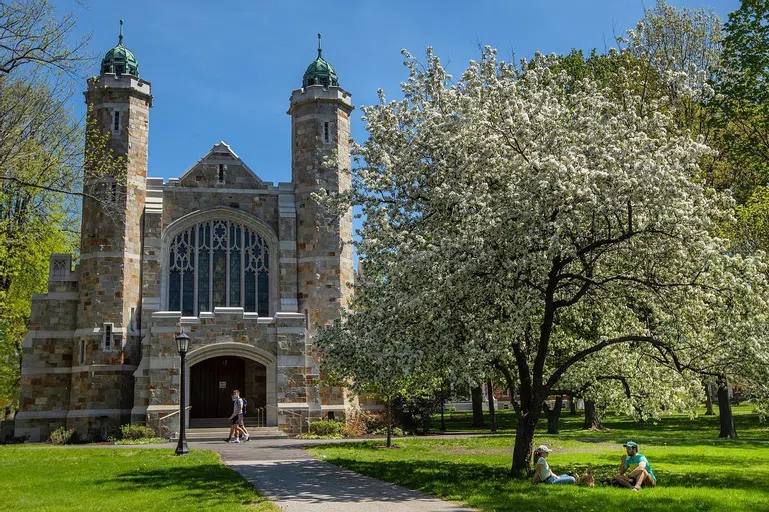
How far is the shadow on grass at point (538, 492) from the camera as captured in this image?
10273 millimetres

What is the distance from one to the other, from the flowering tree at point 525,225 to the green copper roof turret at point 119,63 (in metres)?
19.4

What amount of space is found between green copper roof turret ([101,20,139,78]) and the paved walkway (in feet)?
61.7

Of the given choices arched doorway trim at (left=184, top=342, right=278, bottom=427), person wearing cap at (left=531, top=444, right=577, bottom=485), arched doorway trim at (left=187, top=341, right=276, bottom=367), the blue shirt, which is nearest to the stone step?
arched doorway trim at (left=184, top=342, right=278, bottom=427)

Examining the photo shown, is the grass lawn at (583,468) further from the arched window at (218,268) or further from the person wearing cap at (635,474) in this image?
the arched window at (218,268)

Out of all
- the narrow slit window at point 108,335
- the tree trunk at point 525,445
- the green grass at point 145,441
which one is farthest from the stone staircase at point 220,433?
the tree trunk at point 525,445

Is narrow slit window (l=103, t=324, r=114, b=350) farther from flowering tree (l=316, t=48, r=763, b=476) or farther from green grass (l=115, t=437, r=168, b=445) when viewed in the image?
flowering tree (l=316, t=48, r=763, b=476)

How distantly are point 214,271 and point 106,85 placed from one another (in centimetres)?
843

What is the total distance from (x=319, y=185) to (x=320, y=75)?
5.11 metres

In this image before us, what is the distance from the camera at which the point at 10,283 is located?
30.6 m

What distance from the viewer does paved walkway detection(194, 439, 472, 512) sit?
1034 cm

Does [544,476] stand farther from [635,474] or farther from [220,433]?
[220,433]

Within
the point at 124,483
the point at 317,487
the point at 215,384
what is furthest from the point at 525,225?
the point at 215,384

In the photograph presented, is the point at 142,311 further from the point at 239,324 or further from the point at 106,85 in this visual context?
the point at 106,85

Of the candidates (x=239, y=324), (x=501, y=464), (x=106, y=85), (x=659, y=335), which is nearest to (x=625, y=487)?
(x=659, y=335)
